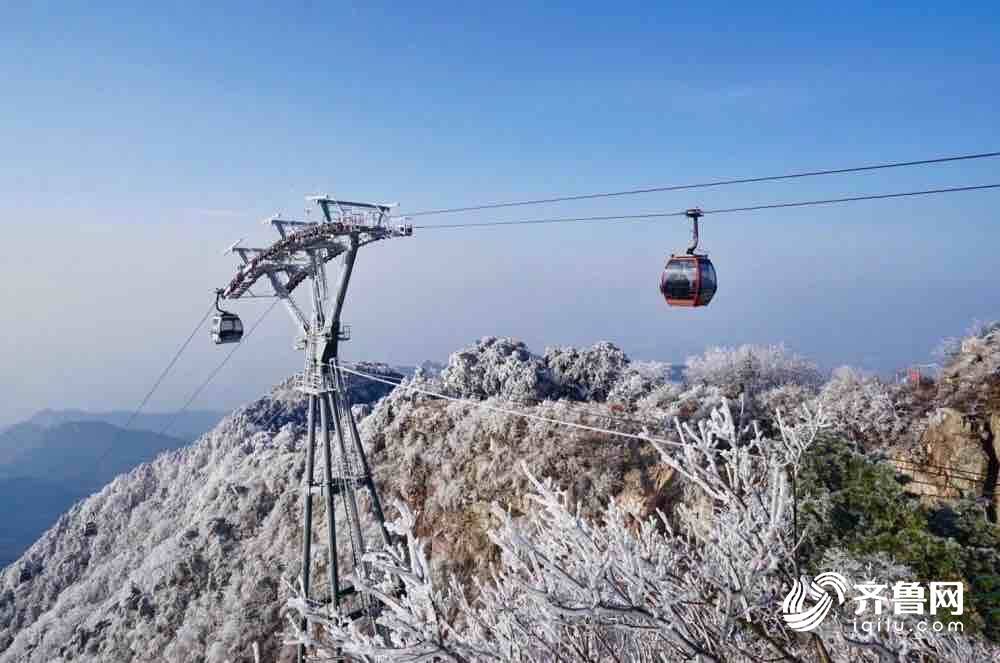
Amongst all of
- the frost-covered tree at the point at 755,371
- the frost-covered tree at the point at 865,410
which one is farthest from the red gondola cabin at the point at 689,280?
the frost-covered tree at the point at 755,371

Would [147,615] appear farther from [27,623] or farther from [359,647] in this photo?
[359,647]

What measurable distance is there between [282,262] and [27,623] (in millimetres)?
24814

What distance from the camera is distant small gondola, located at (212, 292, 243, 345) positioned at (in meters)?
13.8

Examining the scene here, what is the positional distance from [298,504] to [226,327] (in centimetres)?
987

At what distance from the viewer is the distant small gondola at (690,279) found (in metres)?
8.95

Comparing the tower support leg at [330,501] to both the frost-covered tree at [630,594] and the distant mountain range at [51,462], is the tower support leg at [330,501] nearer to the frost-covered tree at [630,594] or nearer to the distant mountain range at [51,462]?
the frost-covered tree at [630,594]

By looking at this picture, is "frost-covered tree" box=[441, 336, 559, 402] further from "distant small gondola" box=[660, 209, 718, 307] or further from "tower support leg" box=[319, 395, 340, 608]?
"distant small gondola" box=[660, 209, 718, 307]

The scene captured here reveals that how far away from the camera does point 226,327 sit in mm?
13828

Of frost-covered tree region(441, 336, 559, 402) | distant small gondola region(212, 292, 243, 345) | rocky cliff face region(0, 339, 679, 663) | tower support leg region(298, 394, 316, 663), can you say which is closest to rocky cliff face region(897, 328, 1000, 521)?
rocky cliff face region(0, 339, 679, 663)

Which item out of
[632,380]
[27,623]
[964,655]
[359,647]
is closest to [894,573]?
[964,655]

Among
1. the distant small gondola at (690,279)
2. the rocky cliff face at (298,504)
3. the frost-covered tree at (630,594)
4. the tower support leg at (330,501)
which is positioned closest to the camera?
the frost-covered tree at (630,594)

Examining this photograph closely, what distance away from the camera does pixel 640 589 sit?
3.27m

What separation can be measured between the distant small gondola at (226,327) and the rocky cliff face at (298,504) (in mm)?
2674

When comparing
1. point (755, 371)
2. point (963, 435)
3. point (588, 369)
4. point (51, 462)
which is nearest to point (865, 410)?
point (963, 435)
